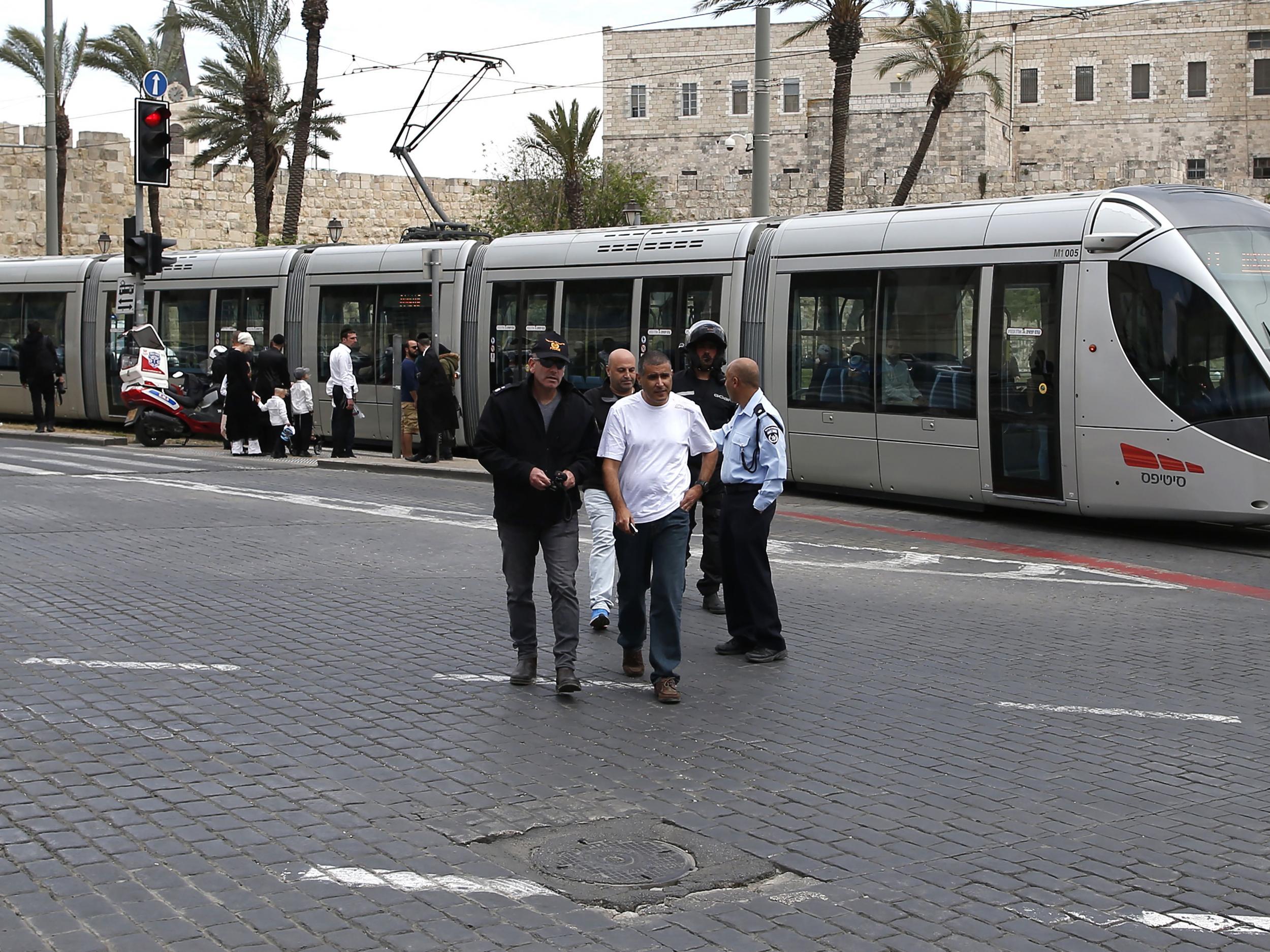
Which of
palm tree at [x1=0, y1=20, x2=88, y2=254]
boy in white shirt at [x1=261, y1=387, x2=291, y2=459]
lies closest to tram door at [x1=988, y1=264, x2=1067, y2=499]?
boy in white shirt at [x1=261, y1=387, x2=291, y2=459]

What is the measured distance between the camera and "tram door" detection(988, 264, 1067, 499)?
14211 millimetres

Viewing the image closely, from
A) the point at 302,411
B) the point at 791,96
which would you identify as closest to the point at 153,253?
the point at 302,411

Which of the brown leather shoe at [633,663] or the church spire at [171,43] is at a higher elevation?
the church spire at [171,43]

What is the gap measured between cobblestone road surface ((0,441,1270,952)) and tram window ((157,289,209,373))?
45.0 ft

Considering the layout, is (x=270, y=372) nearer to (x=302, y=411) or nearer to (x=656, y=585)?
(x=302, y=411)

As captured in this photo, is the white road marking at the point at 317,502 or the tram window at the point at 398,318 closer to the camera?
the white road marking at the point at 317,502

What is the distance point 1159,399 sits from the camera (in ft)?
44.1

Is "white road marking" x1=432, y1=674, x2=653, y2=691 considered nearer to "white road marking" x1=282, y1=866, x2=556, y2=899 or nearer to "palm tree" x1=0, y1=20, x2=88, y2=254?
"white road marking" x1=282, y1=866, x2=556, y2=899

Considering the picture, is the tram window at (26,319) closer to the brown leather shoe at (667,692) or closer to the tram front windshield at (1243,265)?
the tram front windshield at (1243,265)

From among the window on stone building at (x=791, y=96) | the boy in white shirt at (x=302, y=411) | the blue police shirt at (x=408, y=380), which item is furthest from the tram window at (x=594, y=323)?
the window on stone building at (x=791, y=96)

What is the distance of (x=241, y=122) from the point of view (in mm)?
48500

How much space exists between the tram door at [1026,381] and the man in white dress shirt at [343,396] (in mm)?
9601

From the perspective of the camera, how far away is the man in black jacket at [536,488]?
7633 millimetres

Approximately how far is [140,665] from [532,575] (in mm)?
2086
